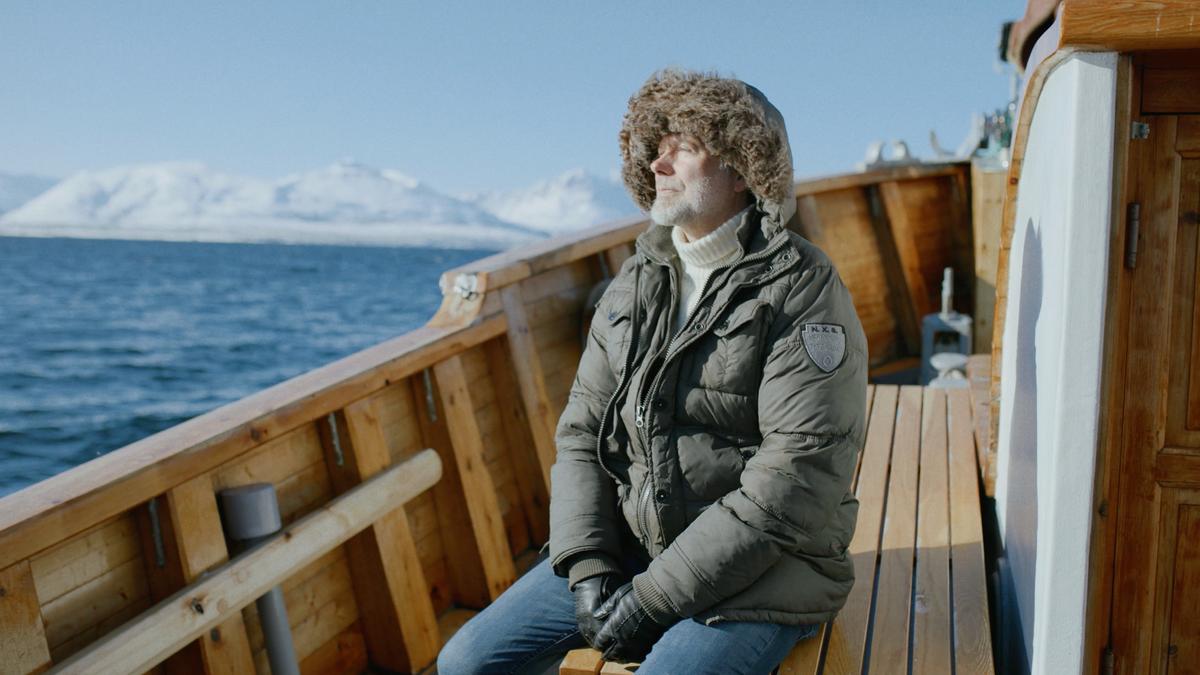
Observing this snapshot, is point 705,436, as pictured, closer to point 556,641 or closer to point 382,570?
point 556,641

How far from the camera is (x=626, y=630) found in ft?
6.64

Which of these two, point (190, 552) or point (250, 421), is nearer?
point (190, 552)

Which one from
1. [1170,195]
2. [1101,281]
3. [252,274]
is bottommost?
[252,274]

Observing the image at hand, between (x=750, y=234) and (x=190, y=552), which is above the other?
(x=750, y=234)

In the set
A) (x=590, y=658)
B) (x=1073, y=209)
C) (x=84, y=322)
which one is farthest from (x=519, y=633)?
(x=84, y=322)

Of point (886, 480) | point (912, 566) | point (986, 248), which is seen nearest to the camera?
point (912, 566)

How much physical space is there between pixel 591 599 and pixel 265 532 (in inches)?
36.5

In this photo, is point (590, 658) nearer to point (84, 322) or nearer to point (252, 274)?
point (84, 322)

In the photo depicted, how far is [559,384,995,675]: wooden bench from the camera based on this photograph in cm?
215

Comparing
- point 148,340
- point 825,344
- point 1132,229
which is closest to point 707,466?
point 825,344

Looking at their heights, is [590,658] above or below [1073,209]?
below

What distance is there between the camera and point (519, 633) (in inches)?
86.9

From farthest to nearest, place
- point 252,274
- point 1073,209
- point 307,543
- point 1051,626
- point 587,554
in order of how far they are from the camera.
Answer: point 252,274
point 307,543
point 587,554
point 1051,626
point 1073,209

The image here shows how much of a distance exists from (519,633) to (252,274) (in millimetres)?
63698
